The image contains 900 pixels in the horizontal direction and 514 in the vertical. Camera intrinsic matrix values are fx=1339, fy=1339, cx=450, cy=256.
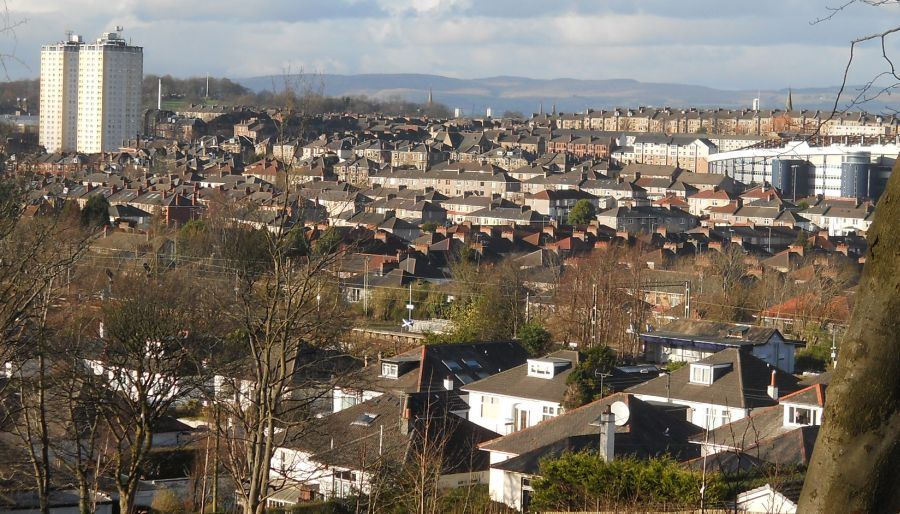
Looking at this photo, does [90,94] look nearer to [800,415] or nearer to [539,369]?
[539,369]

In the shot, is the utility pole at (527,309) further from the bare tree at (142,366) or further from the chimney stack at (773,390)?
the chimney stack at (773,390)

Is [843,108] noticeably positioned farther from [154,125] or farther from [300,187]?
[154,125]

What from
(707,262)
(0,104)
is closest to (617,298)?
(707,262)

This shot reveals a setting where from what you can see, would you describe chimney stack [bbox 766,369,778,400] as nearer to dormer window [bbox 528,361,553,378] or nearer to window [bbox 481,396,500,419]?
dormer window [bbox 528,361,553,378]

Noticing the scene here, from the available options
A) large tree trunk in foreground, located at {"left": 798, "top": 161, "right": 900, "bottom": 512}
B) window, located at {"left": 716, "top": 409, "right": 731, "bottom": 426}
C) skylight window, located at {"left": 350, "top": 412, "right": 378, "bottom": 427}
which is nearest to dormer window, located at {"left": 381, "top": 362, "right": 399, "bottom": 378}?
skylight window, located at {"left": 350, "top": 412, "right": 378, "bottom": 427}

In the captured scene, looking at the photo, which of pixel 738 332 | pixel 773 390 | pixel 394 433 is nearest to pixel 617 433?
pixel 394 433
